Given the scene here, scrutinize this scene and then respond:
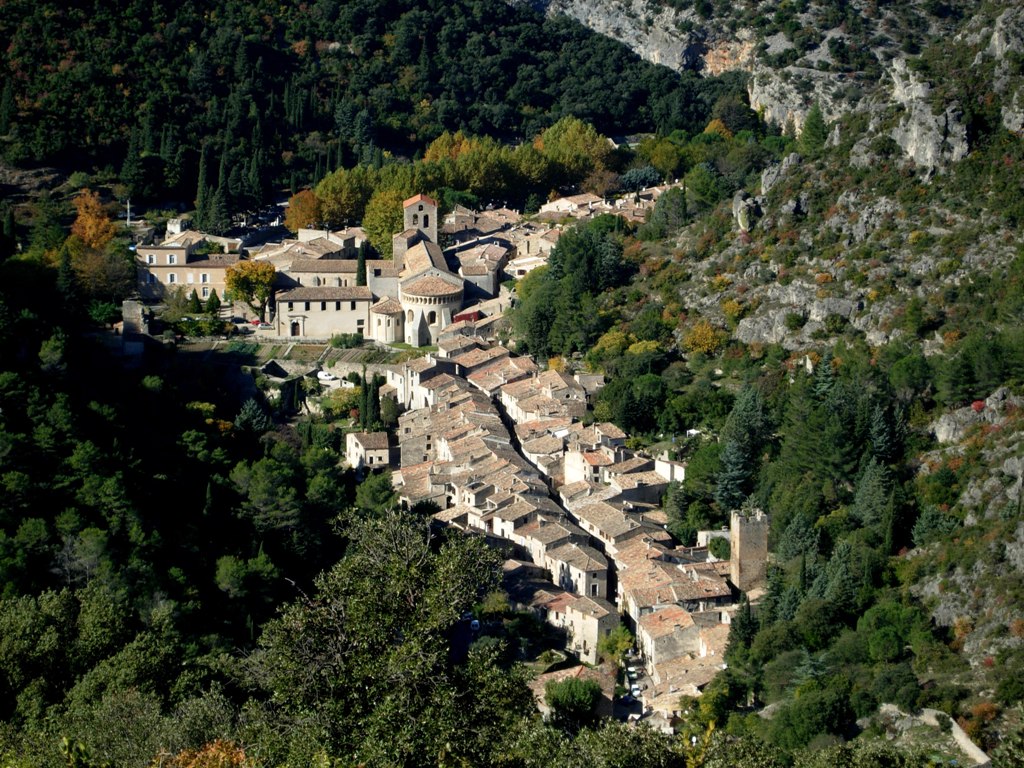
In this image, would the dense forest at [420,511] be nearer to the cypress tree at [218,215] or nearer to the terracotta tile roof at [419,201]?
the cypress tree at [218,215]

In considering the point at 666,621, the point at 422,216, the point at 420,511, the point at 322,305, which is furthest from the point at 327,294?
the point at 666,621

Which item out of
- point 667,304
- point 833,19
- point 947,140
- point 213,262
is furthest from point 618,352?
point 833,19

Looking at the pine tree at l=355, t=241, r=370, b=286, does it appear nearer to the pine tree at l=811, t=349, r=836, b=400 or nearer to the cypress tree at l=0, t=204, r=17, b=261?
the cypress tree at l=0, t=204, r=17, b=261

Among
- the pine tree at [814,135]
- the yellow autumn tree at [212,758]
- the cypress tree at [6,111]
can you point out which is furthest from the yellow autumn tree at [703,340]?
the cypress tree at [6,111]

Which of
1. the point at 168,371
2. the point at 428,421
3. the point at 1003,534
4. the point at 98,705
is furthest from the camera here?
the point at 168,371

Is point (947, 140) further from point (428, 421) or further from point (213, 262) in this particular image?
point (213, 262)

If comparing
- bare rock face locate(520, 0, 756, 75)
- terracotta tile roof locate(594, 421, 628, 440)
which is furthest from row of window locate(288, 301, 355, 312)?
bare rock face locate(520, 0, 756, 75)
